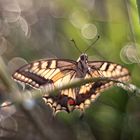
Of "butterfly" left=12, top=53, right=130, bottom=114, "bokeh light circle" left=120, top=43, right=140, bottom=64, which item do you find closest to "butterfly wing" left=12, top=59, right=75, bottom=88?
"butterfly" left=12, top=53, right=130, bottom=114

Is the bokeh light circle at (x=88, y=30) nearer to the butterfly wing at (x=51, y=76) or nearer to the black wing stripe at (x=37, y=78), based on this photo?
the butterfly wing at (x=51, y=76)

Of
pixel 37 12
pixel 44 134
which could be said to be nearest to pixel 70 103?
pixel 44 134

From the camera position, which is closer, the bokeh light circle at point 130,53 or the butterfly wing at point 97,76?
the butterfly wing at point 97,76

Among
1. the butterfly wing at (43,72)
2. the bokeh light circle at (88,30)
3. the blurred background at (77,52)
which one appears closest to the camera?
the butterfly wing at (43,72)

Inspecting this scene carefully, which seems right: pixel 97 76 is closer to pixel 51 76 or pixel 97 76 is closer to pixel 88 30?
pixel 51 76

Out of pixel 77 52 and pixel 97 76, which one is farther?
pixel 77 52

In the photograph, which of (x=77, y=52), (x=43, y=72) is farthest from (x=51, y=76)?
(x=77, y=52)

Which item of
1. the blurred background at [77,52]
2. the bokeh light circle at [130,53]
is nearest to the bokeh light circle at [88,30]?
the blurred background at [77,52]

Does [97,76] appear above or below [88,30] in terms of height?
below
